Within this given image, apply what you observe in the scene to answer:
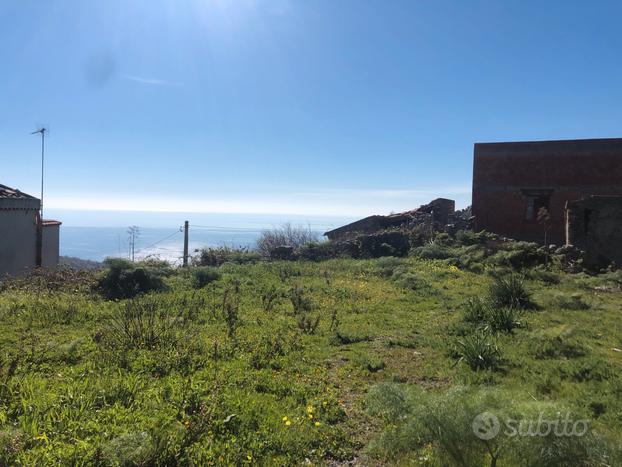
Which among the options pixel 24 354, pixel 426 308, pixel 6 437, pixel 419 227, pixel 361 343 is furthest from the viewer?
pixel 419 227

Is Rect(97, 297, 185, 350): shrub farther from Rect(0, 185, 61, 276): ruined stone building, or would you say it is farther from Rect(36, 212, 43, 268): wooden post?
Rect(36, 212, 43, 268): wooden post

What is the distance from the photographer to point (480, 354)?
561 centimetres

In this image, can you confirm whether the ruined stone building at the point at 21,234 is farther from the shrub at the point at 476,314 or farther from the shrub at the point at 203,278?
the shrub at the point at 476,314

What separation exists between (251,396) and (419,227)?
18209 millimetres

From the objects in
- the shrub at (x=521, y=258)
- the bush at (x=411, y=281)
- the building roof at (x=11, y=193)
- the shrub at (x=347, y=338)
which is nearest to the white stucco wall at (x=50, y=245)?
the building roof at (x=11, y=193)

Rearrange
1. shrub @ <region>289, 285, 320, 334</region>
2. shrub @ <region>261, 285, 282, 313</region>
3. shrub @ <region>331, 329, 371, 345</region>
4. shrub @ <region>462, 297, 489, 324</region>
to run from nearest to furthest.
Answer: shrub @ <region>331, 329, 371, 345</region> → shrub @ <region>289, 285, 320, 334</region> → shrub @ <region>462, 297, 489, 324</region> → shrub @ <region>261, 285, 282, 313</region>

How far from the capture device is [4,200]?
13836mm

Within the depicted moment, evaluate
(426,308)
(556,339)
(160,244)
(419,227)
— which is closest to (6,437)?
(556,339)

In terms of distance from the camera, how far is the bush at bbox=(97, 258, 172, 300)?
11.0m

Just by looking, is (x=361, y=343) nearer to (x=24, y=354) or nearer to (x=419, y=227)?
(x=24, y=354)

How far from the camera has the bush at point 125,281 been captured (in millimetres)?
11016

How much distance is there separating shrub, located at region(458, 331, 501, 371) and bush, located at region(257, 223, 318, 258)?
2216cm

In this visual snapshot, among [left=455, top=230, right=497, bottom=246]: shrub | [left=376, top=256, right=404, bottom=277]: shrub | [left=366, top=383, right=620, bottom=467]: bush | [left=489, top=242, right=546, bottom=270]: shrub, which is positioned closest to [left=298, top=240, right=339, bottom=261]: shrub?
[left=376, top=256, right=404, bottom=277]: shrub

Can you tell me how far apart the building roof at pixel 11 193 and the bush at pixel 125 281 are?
549cm
